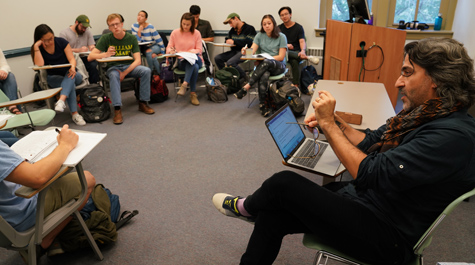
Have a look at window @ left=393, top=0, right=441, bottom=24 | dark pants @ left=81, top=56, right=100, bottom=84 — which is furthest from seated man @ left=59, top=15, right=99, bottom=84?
window @ left=393, top=0, right=441, bottom=24

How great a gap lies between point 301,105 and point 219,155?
52.4 inches

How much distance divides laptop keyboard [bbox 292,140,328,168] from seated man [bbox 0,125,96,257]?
3.36 ft

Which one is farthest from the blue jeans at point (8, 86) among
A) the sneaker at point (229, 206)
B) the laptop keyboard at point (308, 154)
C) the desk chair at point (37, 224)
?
the laptop keyboard at point (308, 154)

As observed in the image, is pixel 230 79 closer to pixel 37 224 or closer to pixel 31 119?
pixel 31 119

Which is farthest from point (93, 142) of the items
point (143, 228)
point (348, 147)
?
point (348, 147)

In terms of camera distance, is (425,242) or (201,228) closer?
(425,242)

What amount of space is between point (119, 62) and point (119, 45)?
0.21 m

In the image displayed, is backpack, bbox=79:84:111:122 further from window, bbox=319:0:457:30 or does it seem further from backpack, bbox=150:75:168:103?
window, bbox=319:0:457:30

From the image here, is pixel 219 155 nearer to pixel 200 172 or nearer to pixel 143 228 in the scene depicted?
pixel 200 172

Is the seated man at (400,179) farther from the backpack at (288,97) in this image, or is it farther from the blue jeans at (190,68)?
the blue jeans at (190,68)

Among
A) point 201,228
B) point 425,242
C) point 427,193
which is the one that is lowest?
point 201,228

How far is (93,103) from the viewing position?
3943mm

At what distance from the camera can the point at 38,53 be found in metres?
3.73

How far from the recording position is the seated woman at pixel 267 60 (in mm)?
4082
